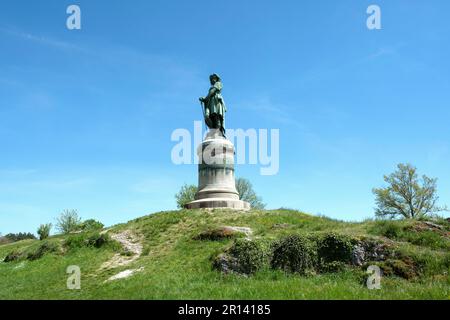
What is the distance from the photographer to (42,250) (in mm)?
21141

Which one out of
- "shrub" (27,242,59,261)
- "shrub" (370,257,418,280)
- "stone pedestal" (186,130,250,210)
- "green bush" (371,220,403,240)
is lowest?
"shrub" (27,242,59,261)

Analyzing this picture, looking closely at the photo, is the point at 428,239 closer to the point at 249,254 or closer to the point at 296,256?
the point at 296,256

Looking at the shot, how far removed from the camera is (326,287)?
951cm

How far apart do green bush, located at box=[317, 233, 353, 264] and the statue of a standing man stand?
15120mm

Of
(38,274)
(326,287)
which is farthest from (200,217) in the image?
(326,287)

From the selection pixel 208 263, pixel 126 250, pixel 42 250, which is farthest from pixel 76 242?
pixel 208 263

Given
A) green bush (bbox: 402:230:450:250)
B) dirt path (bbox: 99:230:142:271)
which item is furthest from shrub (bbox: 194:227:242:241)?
green bush (bbox: 402:230:450:250)

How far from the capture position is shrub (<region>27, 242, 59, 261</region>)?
20781mm

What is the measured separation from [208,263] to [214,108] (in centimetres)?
1528

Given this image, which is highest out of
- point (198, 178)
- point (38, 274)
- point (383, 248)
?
point (198, 178)

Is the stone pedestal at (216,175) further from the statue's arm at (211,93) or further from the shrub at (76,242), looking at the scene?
the shrub at (76,242)

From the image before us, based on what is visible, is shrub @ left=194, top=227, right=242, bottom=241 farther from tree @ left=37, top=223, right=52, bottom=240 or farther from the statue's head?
tree @ left=37, top=223, right=52, bottom=240
